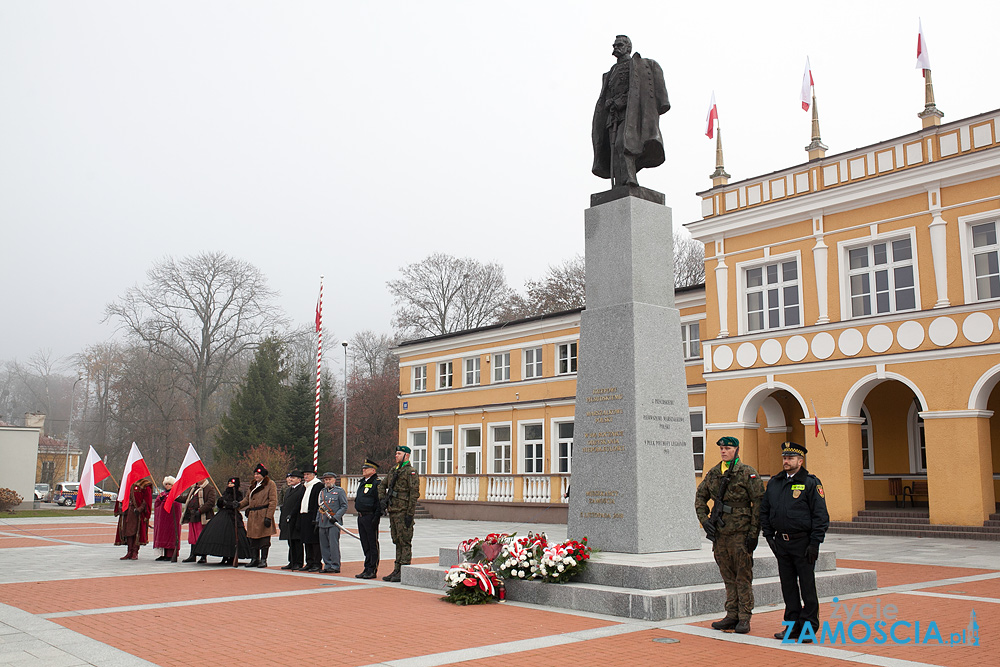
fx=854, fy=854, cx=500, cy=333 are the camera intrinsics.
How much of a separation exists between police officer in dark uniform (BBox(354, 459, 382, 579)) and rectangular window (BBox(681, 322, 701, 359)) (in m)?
17.9

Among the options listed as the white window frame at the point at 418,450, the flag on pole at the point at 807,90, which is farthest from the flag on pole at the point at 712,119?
the white window frame at the point at 418,450

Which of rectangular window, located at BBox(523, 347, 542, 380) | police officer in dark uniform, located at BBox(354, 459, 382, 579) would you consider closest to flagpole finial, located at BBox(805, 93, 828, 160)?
rectangular window, located at BBox(523, 347, 542, 380)

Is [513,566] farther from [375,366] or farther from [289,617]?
[375,366]

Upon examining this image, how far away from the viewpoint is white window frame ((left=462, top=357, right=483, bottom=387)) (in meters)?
36.8

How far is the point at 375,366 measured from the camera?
64.6m

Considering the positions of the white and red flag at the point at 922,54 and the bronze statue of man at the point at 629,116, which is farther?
the white and red flag at the point at 922,54

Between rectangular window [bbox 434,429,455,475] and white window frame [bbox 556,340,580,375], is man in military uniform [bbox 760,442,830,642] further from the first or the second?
rectangular window [bbox 434,429,455,475]

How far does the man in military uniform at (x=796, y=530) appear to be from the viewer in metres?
7.39

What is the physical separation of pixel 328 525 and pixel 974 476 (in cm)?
1541

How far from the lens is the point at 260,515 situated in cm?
1490

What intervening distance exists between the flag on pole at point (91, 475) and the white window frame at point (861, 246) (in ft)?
66.3

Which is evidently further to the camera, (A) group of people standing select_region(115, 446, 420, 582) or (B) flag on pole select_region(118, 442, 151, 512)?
(B) flag on pole select_region(118, 442, 151, 512)

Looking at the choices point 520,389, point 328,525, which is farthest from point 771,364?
point 328,525

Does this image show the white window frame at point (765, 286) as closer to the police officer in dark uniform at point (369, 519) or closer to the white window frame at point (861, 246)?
the white window frame at point (861, 246)
